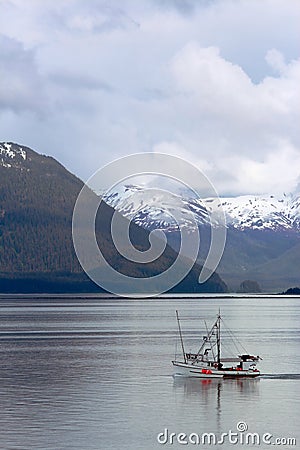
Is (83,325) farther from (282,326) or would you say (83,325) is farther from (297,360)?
(297,360)

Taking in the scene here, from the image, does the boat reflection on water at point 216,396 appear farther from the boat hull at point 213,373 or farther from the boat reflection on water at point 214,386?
the boat hull at point 213,373

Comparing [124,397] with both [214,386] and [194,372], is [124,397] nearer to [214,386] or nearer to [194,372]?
[214,386]

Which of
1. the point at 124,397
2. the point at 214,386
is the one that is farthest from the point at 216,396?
the point at 124,397

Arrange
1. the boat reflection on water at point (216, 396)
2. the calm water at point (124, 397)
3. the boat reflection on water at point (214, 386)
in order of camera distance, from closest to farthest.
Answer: the calm water at point (124, 397) → the boat reflection on water at point (216, 396) → the boat reflection on water at point (214, 386)

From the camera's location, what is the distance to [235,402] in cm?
7300

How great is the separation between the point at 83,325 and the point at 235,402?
369 feet

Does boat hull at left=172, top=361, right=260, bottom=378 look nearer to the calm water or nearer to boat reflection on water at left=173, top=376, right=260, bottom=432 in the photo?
boat reflection on water at left=173, top=376, right=260, bottom=432
